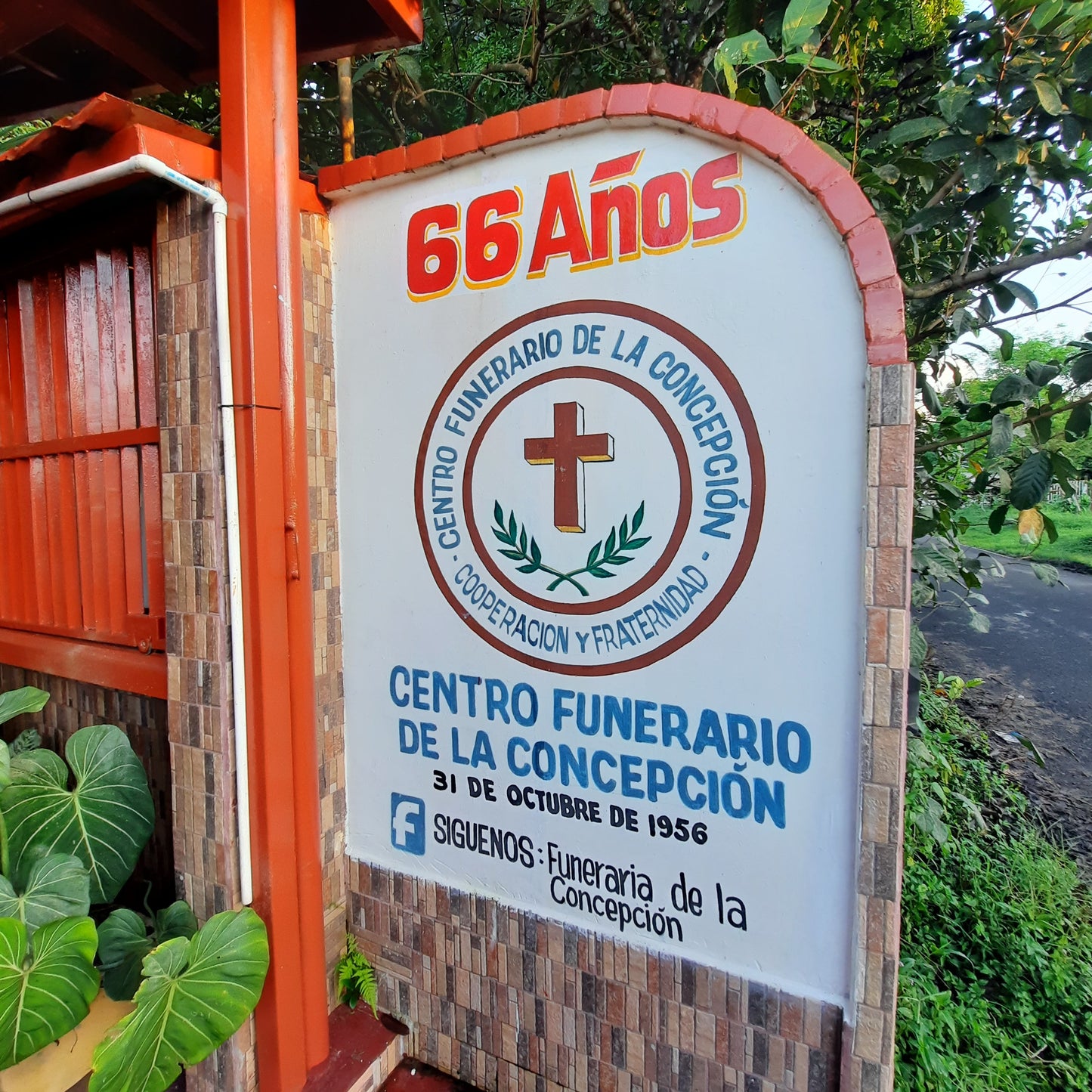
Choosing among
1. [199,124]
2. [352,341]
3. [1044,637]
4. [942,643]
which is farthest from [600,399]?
[1044,637]

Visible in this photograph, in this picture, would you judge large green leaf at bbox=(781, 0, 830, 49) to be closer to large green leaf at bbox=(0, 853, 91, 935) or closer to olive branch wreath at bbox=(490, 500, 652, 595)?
olive branch wreath at bbox=(490, 500, 652, 595)

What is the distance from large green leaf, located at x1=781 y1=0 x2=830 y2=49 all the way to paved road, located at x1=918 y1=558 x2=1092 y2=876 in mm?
3881

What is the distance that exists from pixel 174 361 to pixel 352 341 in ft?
1.63

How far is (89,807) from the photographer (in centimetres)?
187

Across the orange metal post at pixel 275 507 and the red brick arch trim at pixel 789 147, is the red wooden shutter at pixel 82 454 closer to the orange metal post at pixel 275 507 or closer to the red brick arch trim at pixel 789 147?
the orange metal post at pixel 275 507

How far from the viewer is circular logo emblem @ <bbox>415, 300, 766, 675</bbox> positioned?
5.25 ft

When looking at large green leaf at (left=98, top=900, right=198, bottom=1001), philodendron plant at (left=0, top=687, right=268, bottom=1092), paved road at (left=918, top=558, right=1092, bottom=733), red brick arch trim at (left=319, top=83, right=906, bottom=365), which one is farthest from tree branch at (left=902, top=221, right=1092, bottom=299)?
paved road at (left=918, top=558, right=1092, bottom=733)

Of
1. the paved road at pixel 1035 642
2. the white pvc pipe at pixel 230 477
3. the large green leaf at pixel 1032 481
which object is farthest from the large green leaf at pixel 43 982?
the paved road at pixel 1035 642

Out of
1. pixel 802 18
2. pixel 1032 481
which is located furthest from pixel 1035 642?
pixel 802 18

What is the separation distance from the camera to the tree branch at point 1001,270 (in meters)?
2.30

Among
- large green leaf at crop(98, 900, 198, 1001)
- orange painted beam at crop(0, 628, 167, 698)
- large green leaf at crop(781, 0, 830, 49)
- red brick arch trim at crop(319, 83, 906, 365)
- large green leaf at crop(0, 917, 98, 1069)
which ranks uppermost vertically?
large green leaf at crop(781, 0, 830, 49)

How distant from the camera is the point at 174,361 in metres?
1.89

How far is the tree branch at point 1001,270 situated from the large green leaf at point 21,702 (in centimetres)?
308

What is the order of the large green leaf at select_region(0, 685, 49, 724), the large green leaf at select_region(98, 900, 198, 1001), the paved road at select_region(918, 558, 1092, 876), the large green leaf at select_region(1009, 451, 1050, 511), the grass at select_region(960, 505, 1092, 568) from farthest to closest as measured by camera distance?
the grass at select_region(960, 505, 1092, 568) < the paved road at select_region(918, 558, 1092, 876) < the large green leaf at select_region(1009, 451, 1050, 511) < the large green leaf at select_region(0, 685, 49, 724) < the large green leaf at select_region(98, 900, 198, 1001)
